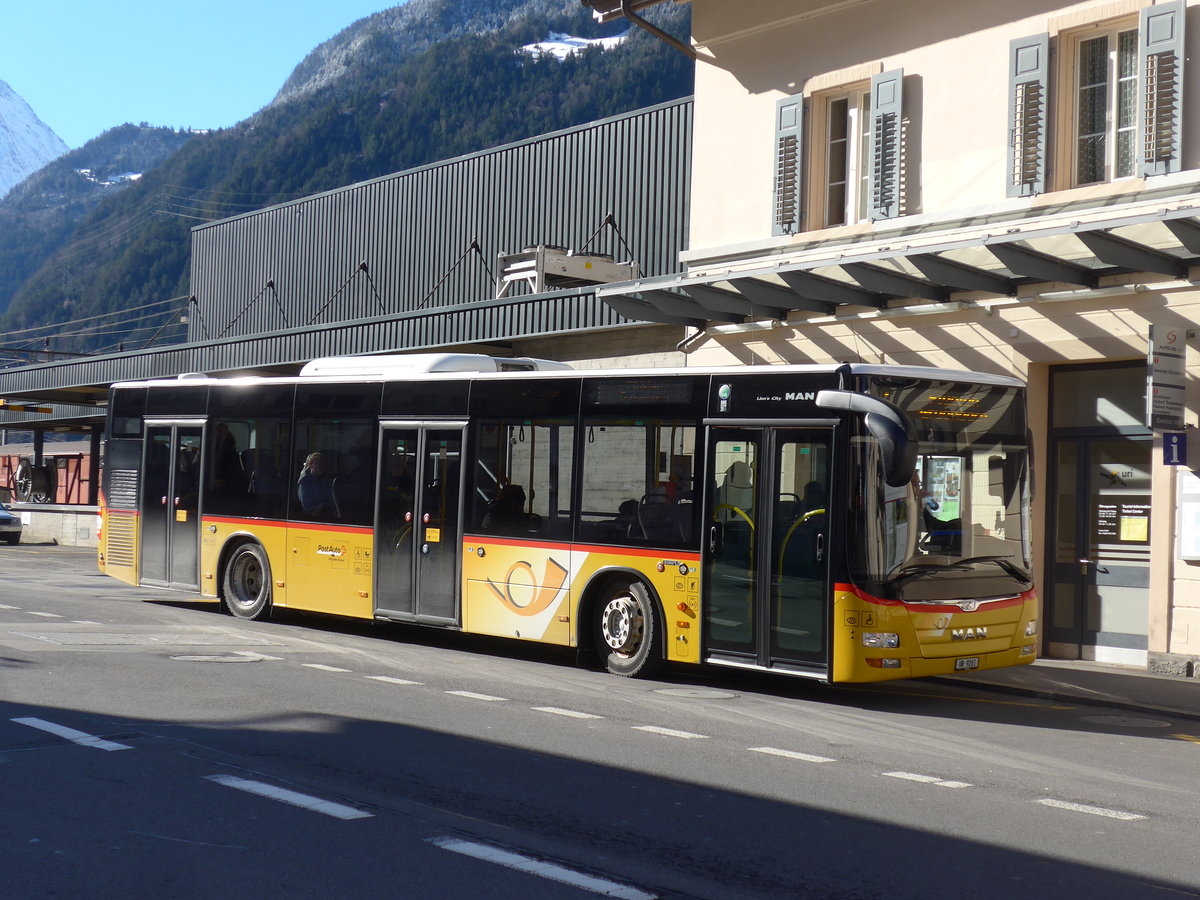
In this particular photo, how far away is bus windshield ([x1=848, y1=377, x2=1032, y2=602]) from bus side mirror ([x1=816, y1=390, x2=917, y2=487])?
32 cm

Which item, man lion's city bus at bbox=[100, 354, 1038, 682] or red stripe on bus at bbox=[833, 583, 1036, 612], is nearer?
red stripe on bus at bbox=[833, 583, 1036, 612]

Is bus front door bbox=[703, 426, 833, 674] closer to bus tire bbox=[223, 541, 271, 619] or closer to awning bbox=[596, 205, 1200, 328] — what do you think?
awning bbox=[596, 205, 1200, 328]

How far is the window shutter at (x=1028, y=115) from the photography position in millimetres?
14414

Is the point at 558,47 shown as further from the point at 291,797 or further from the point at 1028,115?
the point at 291,797

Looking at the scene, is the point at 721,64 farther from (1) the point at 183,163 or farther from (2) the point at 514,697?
(1) the point at 183,163

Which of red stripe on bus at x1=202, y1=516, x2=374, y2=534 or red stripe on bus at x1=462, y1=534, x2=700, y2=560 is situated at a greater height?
red stripe on bus at x1=202, y1=516, x2=374, y2=534

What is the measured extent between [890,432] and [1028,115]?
239 inches

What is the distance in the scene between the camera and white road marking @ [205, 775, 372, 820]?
6590mm

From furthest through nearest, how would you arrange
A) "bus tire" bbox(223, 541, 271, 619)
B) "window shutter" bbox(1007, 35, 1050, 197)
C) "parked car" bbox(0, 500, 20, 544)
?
"parked car" bbox(0, 500, 20, 544) < "bus tire" bbox(223, 541, 271, 619) < "window shutter" bbox(1007, 35, 1050, 197)

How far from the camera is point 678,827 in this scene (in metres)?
6.55

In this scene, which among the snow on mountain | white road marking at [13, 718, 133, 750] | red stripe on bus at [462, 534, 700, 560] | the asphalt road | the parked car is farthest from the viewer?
the snow on mountain

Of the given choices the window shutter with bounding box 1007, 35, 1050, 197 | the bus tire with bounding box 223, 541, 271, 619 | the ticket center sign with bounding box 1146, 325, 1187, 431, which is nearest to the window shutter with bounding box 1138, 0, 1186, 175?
the window shutter with bounding box 1007, 35, 1050, 197

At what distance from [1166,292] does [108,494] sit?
43.0ft

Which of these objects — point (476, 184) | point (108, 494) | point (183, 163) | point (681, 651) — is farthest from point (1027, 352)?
point (183, 163)
